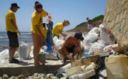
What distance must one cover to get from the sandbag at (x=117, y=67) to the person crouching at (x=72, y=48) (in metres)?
2.44

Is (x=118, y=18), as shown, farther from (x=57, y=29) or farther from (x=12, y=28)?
(x=57, y=29)

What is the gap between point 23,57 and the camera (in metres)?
11.1

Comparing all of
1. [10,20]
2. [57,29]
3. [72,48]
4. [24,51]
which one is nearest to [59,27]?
[57,29]

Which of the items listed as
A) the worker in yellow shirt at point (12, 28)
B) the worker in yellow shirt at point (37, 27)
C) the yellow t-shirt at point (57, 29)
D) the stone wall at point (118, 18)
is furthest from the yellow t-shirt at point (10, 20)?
the yellow t-shirt at point (57, 29)

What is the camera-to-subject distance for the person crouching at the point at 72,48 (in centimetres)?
1011

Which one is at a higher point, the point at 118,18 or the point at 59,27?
the point at 118,18

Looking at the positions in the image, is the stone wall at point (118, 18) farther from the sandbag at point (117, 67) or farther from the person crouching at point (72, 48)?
the person crouching at point (72, 48)

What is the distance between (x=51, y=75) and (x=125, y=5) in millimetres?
2427

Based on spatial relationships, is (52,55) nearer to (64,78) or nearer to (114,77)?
(64,78)

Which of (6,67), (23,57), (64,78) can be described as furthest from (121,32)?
(23,57)

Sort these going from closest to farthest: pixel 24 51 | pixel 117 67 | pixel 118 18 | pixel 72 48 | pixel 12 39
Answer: pixel 117 67
pixel 118 18
pixel 12 39
pixel 72 48
pixel 24 51

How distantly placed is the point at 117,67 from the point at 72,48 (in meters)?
2.77

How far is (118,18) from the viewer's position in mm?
8336

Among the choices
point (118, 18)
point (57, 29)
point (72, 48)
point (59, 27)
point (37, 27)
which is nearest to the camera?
point (118, 18)
